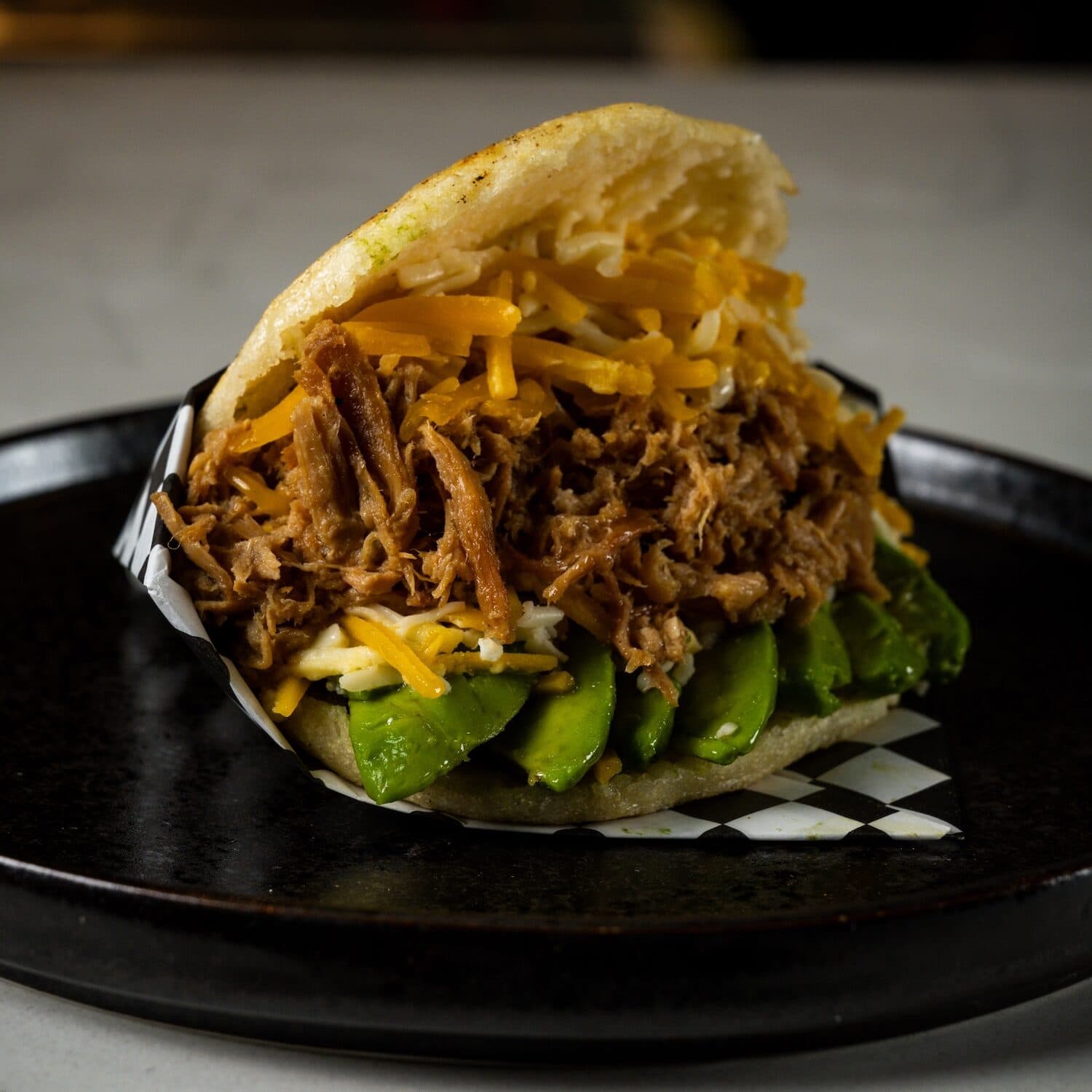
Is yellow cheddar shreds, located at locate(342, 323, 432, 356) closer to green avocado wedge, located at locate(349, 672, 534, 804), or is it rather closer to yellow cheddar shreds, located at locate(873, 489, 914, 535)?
green avocado wedge, located at locate(349, 672, 534, 804)

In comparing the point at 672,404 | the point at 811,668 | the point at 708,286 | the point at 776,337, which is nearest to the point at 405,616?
the point at 672,404

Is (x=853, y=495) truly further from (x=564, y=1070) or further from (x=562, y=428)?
(x=564, y=1070)

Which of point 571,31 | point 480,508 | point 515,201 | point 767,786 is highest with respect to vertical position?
point 515,201

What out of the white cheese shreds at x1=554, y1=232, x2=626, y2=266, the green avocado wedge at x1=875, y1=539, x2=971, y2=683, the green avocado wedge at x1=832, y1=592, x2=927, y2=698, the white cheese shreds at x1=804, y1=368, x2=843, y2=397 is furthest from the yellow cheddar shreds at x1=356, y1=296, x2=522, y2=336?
the green avocado wedge at x1=875, y1=539, x2=971, y2=683

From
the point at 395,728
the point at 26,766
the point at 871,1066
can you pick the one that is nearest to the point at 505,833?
the point at 395,728

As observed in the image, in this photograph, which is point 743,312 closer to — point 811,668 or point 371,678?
point 811,668
